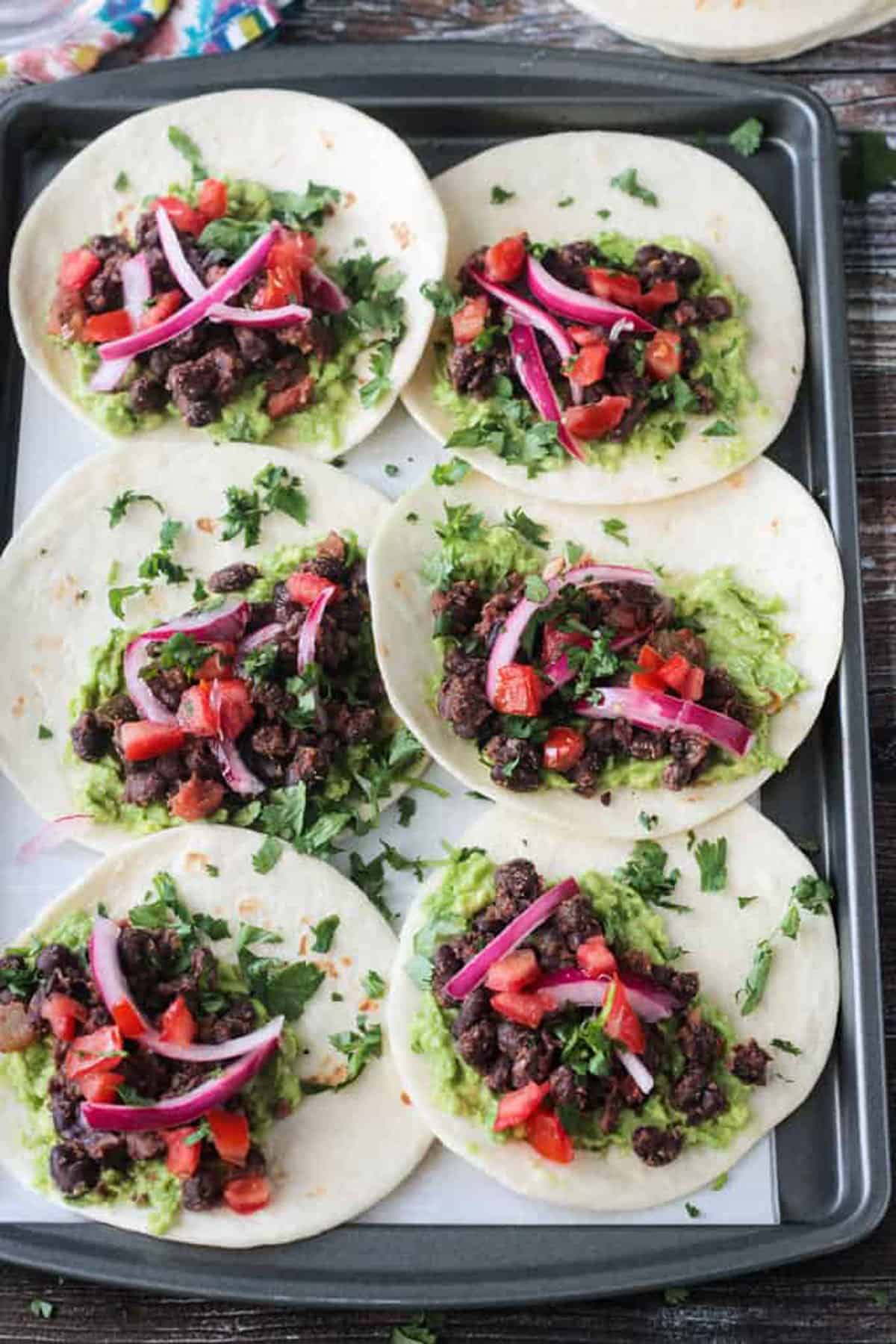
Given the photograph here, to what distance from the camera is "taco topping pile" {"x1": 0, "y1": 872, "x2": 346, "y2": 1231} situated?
4242 mm

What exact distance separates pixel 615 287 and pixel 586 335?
18 cm

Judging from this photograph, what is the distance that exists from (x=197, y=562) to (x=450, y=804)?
106 centimetres

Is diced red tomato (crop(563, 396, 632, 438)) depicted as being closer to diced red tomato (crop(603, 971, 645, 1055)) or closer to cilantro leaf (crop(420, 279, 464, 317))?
cilantro leaf (crop(420, 279, 464, 317))

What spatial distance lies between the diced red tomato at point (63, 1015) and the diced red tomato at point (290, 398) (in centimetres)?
186

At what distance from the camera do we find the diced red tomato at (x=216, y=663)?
4539 millimetres

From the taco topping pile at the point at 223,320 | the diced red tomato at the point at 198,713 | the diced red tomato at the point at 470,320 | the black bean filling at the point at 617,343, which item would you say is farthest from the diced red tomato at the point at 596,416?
the diced red tomato at the point at 198,713

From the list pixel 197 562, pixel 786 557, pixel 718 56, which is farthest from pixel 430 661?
pixel 718 56

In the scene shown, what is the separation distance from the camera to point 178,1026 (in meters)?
4.29

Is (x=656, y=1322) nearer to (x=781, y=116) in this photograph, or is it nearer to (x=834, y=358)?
(x=834, y=358)

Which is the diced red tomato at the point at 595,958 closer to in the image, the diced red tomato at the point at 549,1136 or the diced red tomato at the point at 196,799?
the diced red tomato at the point at 549,1136

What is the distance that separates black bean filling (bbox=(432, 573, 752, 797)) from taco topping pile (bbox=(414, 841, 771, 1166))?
36 cm

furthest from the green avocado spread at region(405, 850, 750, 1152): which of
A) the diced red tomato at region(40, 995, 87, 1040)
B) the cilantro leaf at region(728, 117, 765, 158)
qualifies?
the cilantro leaf at region(728, 117, 765, 158)

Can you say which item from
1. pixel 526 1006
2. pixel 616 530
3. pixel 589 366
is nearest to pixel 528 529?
pixel 616 530

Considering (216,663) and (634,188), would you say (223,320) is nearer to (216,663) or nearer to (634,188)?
(216,663)
